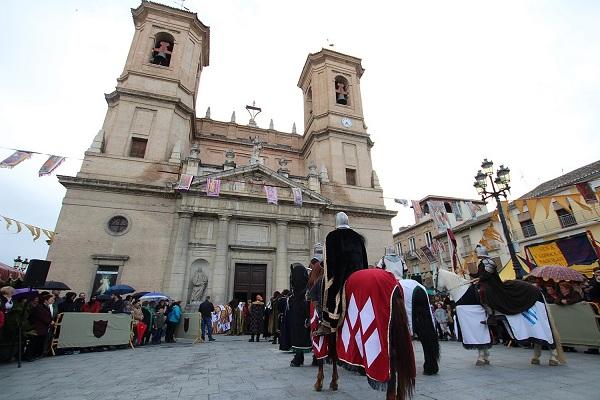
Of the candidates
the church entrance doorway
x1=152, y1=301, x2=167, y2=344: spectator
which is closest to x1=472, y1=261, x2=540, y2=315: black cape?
x1=152, y1=301, x2=167, y2=344: spectator

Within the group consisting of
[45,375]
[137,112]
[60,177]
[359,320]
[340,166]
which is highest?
[137,112]

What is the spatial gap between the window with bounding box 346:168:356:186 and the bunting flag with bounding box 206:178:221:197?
1085 centimetres

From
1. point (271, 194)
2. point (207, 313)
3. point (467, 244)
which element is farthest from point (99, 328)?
point (467, 244)

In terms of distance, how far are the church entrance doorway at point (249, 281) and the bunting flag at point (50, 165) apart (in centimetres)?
1108

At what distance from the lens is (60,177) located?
56.2ft

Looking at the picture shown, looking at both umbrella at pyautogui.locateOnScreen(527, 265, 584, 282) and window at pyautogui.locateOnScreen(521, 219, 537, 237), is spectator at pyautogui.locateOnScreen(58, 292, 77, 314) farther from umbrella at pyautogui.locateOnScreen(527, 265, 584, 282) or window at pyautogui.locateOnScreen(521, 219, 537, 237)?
window at pyautogui.locateOnScreen(521, 219, 537, 237)

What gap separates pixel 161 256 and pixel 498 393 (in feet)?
57.2

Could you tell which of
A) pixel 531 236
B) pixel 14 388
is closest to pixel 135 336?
A: pixel 14 388

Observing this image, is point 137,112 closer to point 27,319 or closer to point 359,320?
point 27,319

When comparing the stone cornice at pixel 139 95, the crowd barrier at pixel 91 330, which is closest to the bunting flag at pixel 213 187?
the stone cornice at pixel 139 95

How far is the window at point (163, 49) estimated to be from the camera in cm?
2337

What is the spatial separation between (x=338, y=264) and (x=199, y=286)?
15.2m

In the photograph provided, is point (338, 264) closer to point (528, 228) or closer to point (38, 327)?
point (38, 327)

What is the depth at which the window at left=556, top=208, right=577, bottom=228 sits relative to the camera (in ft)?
72.5
